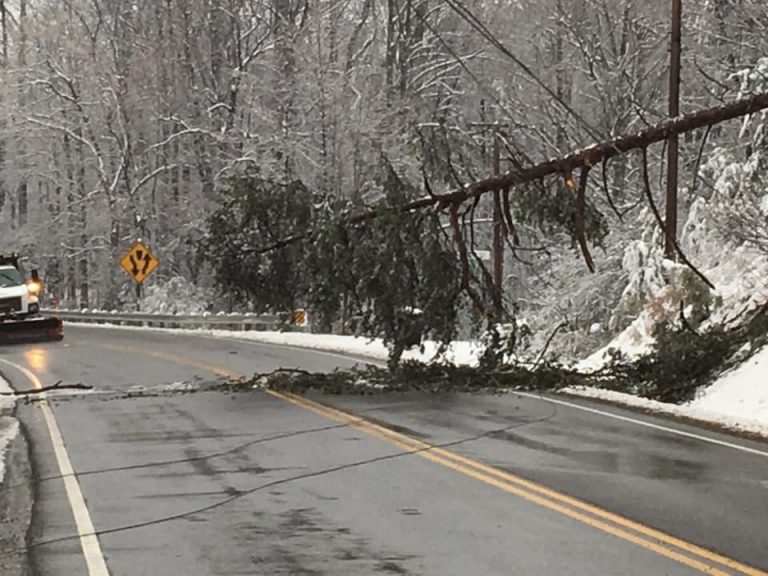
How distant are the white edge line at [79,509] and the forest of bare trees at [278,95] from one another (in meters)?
20.7

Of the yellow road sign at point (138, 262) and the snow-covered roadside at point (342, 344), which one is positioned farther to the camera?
the yellow road sign at point (138, 262)

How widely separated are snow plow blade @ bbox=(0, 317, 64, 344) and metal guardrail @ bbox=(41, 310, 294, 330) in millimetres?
5803

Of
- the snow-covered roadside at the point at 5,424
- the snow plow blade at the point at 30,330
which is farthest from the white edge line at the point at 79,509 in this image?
the snow plow blade at the point at 30,330

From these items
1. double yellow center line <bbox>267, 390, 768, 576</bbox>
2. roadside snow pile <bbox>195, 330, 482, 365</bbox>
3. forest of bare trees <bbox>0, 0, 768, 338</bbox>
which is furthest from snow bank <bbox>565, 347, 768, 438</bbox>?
forest of bare trees <bbox>0, 0, 768, 338</bbox>

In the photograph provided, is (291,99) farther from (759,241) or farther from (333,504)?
(333,504)

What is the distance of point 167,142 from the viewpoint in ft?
147

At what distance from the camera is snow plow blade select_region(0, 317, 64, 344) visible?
92.2 ft

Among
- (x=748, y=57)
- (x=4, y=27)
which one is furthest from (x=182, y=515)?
(x=4, y=27)

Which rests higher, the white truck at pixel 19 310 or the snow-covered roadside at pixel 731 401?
the white truck at pixel 19 310

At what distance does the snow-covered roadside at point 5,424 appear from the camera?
11.5 meters

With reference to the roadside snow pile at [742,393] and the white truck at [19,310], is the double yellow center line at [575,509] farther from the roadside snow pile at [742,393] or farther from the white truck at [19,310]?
the white truck at [19,310]

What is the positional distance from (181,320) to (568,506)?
28.4m

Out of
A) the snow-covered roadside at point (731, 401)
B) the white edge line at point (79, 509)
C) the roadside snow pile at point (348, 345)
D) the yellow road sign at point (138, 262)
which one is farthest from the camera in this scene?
the yellow road sign at point (138, 262)

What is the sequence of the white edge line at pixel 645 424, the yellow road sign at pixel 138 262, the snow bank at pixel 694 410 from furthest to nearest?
the yellow road sign at pixel 138 262 → the snow bank at pixel 694 410 → the white edge line at pixel 645 424
